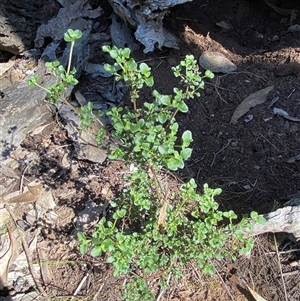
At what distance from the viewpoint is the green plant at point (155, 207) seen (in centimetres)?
161

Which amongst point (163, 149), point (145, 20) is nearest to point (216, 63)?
point (145, 20)

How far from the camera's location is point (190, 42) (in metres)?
3.10

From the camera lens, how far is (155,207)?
1.99 metres

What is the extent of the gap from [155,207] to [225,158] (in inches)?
28.0

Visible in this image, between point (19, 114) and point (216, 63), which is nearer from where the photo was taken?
point (19, 114)

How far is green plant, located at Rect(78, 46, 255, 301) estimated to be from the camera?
1614mm

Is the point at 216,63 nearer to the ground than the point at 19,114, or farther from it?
nearer to the ground

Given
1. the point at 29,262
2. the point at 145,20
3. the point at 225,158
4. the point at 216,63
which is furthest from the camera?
A: the point at 216,63

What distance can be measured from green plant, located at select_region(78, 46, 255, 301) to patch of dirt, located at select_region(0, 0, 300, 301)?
29cm

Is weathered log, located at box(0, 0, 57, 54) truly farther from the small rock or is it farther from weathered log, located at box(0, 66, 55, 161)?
the small rock

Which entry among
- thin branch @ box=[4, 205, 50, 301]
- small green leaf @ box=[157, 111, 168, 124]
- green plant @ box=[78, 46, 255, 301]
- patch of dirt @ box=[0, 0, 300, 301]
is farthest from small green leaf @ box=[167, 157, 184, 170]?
thin branch @ box=[4, 205, 50, 301]

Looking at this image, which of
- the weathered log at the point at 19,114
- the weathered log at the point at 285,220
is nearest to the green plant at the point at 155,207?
the weathered log at the point at 285,220

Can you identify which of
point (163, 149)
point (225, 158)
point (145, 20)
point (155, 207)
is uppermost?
point (163, 149)

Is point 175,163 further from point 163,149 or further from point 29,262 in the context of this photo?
point 29,262
